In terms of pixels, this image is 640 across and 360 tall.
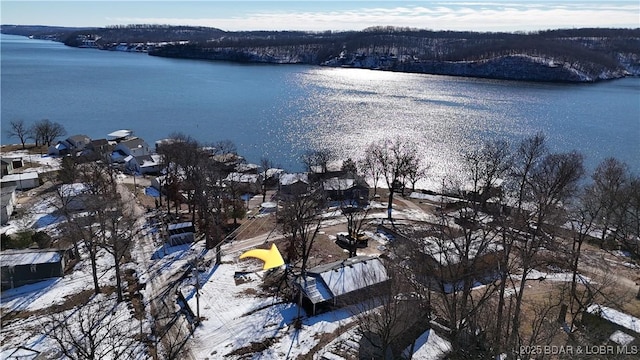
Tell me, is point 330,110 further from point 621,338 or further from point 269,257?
point 621,338

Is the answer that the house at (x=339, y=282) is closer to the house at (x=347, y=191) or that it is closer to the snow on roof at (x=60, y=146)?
the house at (x=347, y=191)

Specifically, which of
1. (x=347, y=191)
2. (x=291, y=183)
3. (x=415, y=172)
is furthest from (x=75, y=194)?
(x=415, y=172)

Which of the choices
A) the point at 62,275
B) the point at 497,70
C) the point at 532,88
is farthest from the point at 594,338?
the point at 497,70

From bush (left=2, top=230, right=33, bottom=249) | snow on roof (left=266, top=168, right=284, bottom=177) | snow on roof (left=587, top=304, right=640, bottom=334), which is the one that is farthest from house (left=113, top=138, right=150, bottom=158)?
snow on roof (left=587, top=304, right=640, bottom=334)

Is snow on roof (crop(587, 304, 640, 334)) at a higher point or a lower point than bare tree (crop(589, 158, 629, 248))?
lower

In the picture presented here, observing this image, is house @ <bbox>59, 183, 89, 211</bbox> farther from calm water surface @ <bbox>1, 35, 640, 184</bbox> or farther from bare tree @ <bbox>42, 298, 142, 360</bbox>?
calm water surface @ <bbox>1, 35, 640, 184</bbox>
